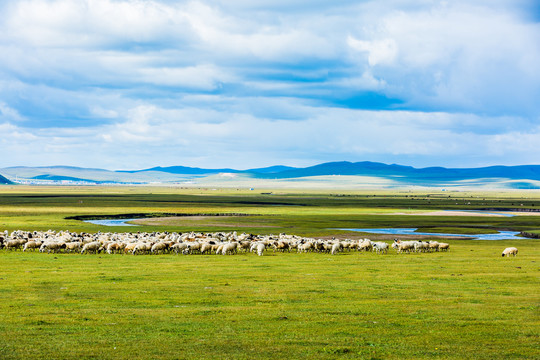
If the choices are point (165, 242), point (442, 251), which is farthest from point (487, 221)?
point (165, 242)

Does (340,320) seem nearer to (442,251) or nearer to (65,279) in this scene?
(65,279)

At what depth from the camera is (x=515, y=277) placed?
23.0 meters

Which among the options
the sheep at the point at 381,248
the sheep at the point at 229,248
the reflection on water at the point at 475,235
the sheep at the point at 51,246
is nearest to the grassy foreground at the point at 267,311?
the sheep at the point at 229,248

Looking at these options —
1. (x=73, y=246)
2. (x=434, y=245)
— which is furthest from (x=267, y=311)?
(x=434, y=245)

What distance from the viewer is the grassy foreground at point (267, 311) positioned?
12336 mm

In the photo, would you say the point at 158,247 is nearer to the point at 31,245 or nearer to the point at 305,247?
the point at 31,245

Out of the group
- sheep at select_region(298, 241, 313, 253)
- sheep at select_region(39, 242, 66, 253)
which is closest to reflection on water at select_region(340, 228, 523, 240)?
sheep at select_region(298, 241, 313, 253)

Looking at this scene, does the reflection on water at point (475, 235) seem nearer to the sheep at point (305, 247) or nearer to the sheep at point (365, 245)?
the sheep at point (365, 245)

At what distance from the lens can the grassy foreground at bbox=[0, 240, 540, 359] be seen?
12336 millimetres

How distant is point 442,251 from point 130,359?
2951cm

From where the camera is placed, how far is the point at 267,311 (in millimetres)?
16156

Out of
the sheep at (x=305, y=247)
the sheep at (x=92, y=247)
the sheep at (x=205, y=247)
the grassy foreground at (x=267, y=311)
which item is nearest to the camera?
the grassy foreground at (x=267, y=311)

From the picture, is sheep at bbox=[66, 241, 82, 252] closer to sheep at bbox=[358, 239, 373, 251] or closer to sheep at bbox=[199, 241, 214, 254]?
sheep at bbox=[199, 241, 214, 254]

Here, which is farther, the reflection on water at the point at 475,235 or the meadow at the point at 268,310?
the reflection on water at the point at 475,235
